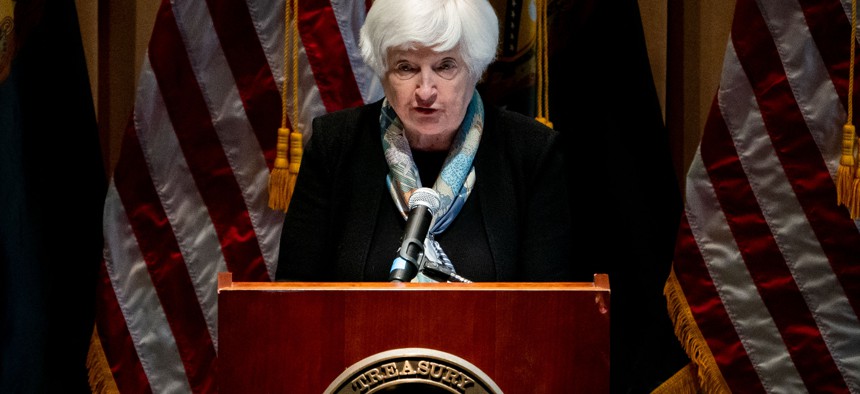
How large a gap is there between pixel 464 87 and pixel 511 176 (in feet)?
0.64

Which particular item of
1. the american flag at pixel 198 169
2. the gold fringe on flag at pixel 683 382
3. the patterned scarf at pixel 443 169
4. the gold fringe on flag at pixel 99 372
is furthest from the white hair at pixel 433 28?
the gold fringe on flag at pixel 99 372

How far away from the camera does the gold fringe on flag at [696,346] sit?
2695 mm

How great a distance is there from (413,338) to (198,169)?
156 cm

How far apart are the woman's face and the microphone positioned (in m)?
0.36

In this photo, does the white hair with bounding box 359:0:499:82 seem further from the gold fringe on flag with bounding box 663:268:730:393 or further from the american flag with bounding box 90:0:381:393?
the gold fringe on flag with bounding box 663:268:730:393

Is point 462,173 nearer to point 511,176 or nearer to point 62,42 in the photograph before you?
point 511,176

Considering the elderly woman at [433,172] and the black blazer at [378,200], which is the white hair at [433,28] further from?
the black blazer at [378,200]

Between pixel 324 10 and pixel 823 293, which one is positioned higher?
pixel 324 10

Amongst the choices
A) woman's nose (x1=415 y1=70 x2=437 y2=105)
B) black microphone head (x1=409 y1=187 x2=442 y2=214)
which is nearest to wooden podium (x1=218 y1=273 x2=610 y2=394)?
black microphone head (x1=409 y1=187 x2=442 y2=214)

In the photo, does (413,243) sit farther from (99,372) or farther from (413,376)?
(99,372)

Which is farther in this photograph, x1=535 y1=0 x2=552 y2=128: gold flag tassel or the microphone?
x1=535 y1=0 x2=552 y2=128: gold flag tassel

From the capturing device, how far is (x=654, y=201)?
2.78 m

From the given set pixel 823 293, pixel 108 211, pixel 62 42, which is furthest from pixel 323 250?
pixel 823 293

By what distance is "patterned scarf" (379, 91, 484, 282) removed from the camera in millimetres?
1842
